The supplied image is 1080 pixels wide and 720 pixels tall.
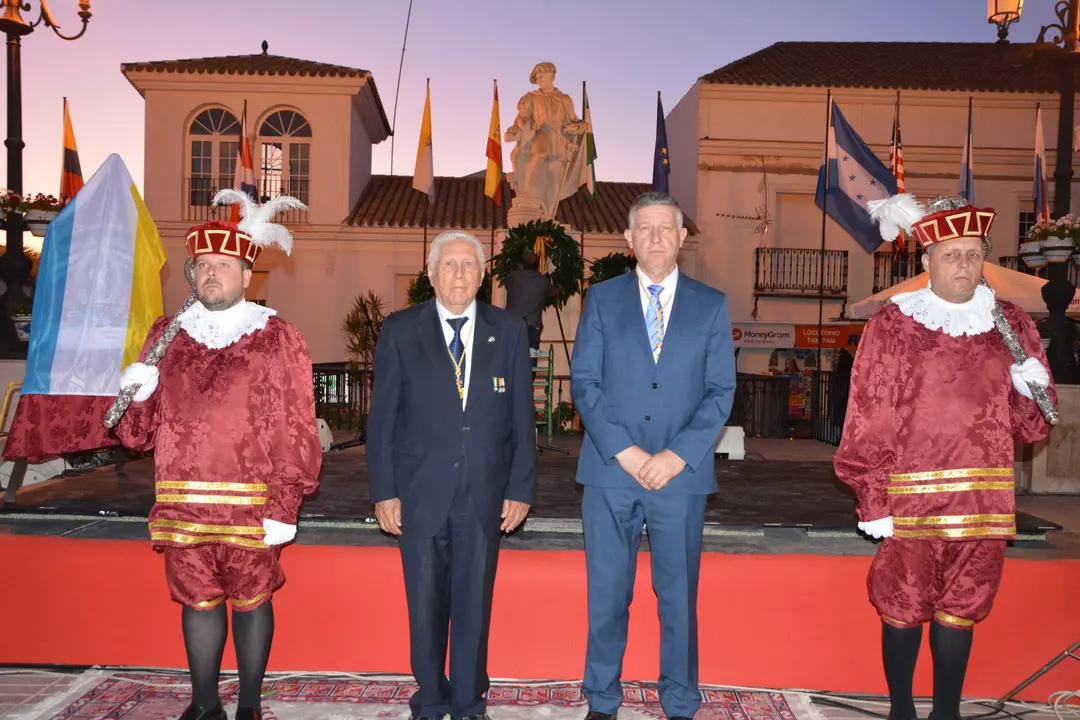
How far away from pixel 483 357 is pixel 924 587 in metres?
1.87

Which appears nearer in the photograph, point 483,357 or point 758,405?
point 483,357

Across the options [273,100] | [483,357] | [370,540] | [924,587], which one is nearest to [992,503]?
[924,587]

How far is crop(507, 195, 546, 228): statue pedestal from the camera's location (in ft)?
33.2

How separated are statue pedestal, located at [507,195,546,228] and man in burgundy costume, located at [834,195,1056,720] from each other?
727 centimetres

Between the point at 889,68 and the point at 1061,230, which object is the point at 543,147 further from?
the point at 889,68

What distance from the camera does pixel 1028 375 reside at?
9.95 feet

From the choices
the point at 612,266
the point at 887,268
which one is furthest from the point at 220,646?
the point at 887,268

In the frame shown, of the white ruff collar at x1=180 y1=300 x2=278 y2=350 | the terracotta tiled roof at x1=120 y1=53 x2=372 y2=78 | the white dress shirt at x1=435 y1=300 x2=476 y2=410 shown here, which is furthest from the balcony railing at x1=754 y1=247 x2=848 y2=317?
the white ruff collar at x1=180 y1=300 x2=278 y2=350

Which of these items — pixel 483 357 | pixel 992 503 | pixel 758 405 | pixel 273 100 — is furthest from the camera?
pixel 273 100

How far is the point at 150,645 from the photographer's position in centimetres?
391

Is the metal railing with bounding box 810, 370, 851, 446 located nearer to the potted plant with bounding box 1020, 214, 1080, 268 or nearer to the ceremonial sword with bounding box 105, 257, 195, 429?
the potted plant with bounding box 1020, 214, 1080, 268

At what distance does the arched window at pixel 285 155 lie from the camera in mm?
19141

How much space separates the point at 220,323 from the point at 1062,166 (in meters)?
8.09

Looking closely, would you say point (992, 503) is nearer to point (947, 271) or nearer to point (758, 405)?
point (947, 271)
